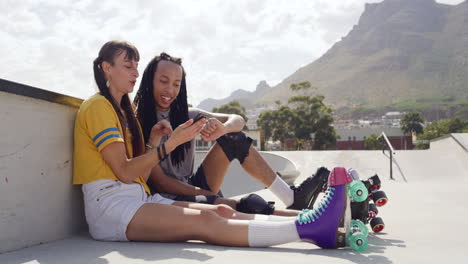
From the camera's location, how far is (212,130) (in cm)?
288

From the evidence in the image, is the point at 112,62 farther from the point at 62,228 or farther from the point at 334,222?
the point at 334,222

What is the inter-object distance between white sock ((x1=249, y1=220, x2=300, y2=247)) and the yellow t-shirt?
83 centimetres

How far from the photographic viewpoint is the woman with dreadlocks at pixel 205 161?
2.91 meters

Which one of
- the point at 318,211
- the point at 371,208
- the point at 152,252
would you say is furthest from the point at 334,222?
the point at 152,252

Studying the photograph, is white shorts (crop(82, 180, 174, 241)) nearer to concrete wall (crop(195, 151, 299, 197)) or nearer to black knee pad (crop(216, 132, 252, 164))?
Answer: black knee pad (crop(216, 132, 252, 164))

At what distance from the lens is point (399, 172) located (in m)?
9.49

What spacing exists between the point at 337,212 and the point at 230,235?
590 mm

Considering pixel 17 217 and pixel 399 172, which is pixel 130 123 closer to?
pixel 17 217

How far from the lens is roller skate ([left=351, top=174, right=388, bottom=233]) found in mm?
2477

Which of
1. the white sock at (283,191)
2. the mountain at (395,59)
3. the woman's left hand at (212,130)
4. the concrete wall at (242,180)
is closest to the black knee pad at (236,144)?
the woman's left hand at (212,130)

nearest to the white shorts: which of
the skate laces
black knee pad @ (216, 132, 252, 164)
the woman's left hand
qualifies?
the woman's left hand

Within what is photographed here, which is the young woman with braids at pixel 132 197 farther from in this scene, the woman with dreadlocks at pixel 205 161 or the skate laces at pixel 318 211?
the woman with dreadlocks at pixel 205 161

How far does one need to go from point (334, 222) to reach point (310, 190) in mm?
855

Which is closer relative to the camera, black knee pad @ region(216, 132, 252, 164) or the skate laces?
the skate laces
